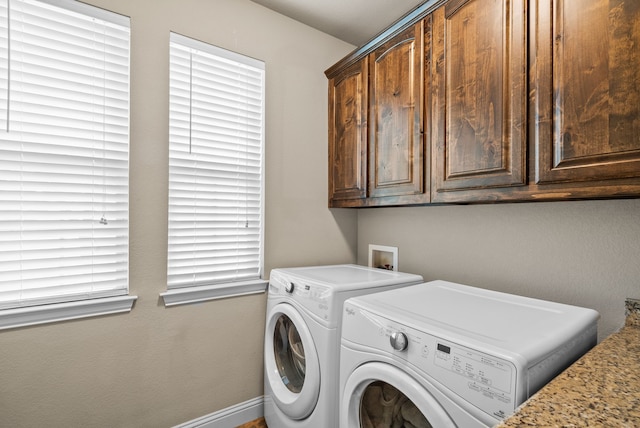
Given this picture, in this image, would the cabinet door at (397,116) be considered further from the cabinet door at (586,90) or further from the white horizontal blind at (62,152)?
the white horizontal blind at (62,152)

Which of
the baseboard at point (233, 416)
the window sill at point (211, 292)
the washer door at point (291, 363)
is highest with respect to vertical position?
the window sill at point (211, 292)

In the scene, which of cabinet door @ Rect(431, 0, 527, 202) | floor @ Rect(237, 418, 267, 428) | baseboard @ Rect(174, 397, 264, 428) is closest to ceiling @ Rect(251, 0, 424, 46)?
cabinet door @ Rect(431, 0, 527, 202)

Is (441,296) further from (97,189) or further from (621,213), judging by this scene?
(97,189)

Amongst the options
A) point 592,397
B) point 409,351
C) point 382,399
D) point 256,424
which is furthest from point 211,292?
point 592,397

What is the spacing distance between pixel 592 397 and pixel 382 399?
637 millimetres

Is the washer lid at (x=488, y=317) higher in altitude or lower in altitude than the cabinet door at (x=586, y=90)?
lower

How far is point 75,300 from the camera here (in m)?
1.49

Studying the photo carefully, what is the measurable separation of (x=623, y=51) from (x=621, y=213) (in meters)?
0.62

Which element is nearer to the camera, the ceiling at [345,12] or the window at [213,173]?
the window at [213,173]

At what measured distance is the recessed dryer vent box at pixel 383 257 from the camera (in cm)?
218

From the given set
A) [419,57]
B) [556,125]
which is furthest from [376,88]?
[556,125]

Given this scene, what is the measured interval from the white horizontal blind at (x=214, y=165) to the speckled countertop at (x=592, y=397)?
165cm

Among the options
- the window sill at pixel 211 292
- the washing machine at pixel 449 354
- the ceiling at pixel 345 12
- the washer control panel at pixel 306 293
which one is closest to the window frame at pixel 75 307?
the window sill at pixel 211 292

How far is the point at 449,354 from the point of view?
0.86m
